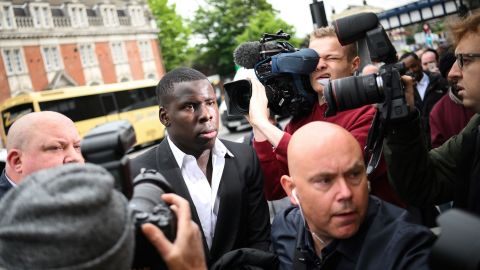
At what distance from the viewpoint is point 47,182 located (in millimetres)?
956

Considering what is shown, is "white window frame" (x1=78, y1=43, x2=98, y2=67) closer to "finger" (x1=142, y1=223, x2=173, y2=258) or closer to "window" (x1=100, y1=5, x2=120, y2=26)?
"window" (x1=100, y1=5, x2=120, y2=26)

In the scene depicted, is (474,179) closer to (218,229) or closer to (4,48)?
(218,229)

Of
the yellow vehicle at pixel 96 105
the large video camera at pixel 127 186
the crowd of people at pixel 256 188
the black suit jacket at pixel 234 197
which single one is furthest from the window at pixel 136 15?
the large video camera at pixel 127 186

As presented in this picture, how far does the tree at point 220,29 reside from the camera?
44659mm

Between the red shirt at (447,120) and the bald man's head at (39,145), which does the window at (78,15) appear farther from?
the bald man's head at (39,145)

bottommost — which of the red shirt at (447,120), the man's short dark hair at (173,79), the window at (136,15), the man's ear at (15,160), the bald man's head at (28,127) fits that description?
the red shirt at (447,120)

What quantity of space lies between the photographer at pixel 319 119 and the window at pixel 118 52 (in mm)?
38925

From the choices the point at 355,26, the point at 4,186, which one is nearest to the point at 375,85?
the point at 355,26

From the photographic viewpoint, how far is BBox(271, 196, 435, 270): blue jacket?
1344 millimetres

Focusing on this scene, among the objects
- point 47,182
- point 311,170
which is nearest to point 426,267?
point 311,170

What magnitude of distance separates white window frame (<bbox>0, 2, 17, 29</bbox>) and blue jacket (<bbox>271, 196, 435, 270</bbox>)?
35.0 metres

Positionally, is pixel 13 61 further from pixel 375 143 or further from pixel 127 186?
pixel 127 186

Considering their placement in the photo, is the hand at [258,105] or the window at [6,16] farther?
the window at [6,16]

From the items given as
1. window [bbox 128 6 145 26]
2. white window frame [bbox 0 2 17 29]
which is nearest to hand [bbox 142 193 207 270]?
white window frame [bbox 0 2 17 29]
